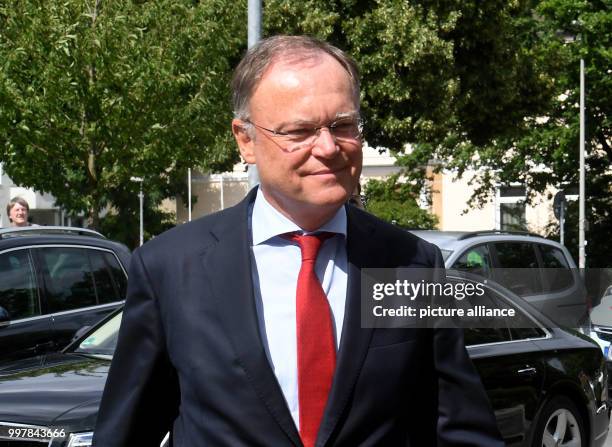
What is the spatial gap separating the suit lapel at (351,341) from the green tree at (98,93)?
42.3 ft

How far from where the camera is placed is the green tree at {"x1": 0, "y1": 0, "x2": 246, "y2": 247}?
1505cm

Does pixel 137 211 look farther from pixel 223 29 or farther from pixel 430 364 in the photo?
pixel 430 364

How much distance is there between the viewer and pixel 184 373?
2369 millimetres

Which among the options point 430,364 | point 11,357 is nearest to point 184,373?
point 430,364

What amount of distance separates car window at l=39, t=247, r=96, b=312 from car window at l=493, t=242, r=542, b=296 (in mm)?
4250

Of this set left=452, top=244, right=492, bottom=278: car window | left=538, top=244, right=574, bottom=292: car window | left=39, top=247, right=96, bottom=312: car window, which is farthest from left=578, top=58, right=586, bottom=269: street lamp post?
→ left=39, top=247, right=96, bottom=312: car window

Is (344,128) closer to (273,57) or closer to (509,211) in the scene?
(273,57)

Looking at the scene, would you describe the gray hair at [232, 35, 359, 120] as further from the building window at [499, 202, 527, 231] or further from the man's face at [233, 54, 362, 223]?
the building window at [499, 202, 527, 231]

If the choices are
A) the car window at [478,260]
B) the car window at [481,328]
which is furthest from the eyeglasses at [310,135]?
the car window at [478,260]

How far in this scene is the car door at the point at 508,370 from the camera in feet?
21.0

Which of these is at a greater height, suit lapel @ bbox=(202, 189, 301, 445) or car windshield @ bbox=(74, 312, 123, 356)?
suit lapel @ bbox=(202, 189, 301, 445)

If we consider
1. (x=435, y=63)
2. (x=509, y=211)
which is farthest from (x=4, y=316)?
(x=509, y=211)

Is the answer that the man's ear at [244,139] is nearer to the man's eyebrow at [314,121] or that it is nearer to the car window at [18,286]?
the man's eyebrow at [314,121]

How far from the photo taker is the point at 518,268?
37.4ft
